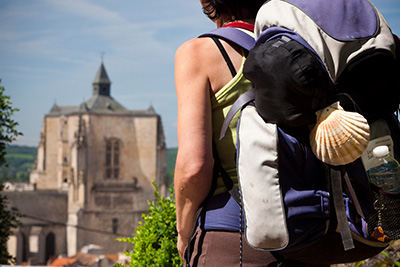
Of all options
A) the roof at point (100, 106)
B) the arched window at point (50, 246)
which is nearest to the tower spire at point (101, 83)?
the roof at point (100, 106)

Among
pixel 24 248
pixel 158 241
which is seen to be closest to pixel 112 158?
pixel 24 248

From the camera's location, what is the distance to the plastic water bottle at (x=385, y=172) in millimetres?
1338

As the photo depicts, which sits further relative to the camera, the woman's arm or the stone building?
the stone building

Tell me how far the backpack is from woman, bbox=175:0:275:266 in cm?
10

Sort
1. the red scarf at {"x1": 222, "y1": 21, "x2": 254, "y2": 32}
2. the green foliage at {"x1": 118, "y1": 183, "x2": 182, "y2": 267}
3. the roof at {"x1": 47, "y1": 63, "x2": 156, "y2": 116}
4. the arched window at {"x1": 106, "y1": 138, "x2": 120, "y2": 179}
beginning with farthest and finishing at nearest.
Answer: the roof at {"x1": 47, "y1": 63, "x2": 156, "y2": 116} → the arched window at {"x1": 106, "y1": 138, "x2": 120, "y2": 179} → the green foliage at {"x1": 118, "y1": 183, "x2": 182, "y2": 267} → the red scarf at {"x1": 222, "y1": 21, "x2": 254, "y2": 32}

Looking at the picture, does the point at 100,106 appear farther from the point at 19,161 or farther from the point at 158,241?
the point at 19,161

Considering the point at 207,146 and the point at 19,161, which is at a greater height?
the point at 19,161

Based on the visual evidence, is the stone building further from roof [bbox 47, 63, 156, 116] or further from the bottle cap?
the bottle cap

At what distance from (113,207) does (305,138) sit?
51.5 metres

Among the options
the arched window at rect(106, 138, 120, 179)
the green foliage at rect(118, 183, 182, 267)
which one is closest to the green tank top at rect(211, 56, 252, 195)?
the green foliage at rect(118, 183, 182, 267)

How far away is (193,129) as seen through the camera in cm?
142

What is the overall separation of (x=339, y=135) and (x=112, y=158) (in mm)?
52012

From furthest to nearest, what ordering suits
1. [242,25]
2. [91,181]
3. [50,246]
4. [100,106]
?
[100,106], [50,246], [91,181], [242,25]

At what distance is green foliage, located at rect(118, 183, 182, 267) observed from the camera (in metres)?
2.52
